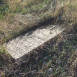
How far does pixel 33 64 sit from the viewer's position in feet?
9.65

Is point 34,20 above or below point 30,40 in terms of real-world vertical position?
above

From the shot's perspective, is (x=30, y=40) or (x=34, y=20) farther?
(x=34, y=20)

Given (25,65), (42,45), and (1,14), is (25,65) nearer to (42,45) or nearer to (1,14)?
(42,45)

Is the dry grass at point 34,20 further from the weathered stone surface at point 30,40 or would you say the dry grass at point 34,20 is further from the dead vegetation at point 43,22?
the weathered stone surface at point 30,40

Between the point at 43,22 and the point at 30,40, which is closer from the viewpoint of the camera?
the point at 30,40

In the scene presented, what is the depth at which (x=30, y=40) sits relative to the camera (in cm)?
340

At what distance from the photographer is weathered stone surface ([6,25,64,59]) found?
3119 mm

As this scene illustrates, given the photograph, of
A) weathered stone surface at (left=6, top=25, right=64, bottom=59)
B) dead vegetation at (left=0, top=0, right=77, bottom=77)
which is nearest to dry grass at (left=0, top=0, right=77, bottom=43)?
dead vegetation at (left=0, top=0, right=77, bottom=77)

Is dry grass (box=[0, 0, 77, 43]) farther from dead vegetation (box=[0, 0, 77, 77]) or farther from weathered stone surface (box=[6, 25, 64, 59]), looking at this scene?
weathered stone surface (box=[6, 25, 64, 59])

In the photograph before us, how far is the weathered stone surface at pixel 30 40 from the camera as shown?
3119 millimetres

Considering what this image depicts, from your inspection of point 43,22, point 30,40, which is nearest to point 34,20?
point 43,22

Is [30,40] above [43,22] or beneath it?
beneath

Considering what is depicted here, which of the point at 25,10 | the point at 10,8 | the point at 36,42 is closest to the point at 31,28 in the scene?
the point at 36,42

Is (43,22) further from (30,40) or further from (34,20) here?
(30,40)
